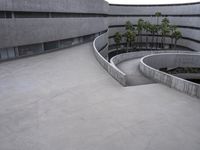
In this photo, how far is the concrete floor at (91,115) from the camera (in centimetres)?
654

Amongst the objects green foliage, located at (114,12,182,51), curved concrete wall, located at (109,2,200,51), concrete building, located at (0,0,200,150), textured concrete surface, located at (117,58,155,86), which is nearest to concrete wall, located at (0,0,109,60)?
concrete building, located at (0,0,200,150)

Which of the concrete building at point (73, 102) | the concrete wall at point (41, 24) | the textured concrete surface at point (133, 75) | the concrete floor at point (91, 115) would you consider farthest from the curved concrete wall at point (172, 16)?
the concrete floor at point (91, 115)

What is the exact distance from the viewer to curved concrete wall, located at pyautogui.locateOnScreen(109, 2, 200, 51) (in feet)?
123

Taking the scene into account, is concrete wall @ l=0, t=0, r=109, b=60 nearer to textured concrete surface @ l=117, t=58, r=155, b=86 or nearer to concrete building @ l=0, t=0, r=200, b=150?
concrete building @ l=0, t=0, r=200, b=150

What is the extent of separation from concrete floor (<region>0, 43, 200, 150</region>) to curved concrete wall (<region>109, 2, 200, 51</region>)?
31.4 meters

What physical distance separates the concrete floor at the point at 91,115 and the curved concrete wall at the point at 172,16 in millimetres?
31447

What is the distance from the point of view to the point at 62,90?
11297mm

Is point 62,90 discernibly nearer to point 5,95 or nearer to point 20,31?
point 5,95

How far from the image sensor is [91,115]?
8398 millimetres

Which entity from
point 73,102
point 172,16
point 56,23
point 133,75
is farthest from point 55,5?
point 172,16

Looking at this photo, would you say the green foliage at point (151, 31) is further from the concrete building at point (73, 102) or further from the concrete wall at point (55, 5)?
the concrete building at point (73, 102)

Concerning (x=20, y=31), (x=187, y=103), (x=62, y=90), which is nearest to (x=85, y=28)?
(x=20, y=31)

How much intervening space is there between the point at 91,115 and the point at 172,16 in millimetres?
44559

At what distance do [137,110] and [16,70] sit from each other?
468 inches
